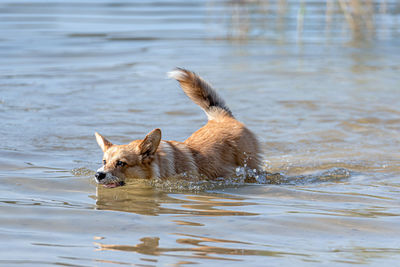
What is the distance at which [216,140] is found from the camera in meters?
6.55

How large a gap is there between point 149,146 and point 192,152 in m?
0.56

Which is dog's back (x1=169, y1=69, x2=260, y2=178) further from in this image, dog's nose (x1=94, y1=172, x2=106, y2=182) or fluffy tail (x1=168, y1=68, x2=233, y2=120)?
dog's nose (x1=94, y1=172, x2=106, y2=182)

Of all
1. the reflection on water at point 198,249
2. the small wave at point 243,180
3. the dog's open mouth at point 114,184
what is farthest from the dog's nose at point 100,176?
the reflection on water at point 198,249

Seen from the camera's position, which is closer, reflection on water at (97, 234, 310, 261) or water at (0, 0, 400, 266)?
reflection on water at (97, 234, 310, 261)

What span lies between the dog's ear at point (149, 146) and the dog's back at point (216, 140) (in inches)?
20.3

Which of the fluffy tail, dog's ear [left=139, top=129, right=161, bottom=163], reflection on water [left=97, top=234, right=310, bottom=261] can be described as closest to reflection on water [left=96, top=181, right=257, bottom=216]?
dog's ear [left=139, top=129, right=161, bottom=163]

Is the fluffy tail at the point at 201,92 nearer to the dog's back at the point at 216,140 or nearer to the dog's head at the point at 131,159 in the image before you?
the dog's back at the point at 216,140

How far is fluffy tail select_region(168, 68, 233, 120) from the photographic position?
22.1ft

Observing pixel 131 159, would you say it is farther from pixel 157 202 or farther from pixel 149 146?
pixel 157 202

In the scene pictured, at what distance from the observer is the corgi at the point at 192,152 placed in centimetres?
586

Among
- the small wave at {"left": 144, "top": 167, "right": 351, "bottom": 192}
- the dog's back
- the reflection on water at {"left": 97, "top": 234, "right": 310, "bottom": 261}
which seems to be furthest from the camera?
the dog's back

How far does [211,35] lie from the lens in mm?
17125

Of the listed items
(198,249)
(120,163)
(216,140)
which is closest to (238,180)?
(216,140)

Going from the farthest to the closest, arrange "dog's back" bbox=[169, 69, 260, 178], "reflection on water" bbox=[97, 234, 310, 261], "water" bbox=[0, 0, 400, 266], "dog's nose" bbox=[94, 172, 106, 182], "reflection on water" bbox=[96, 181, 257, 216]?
"dog's back" bbox=[169, 69, 260, 178]
"dog's nose" bbox=[94, 172, 106, 182]
"reflection on water" bbox=[96, 181, 257, 216]
"water" bbox=[0, 0, 400, 266]
"reflection on water" bbox=[97, 234, 310, 261]
